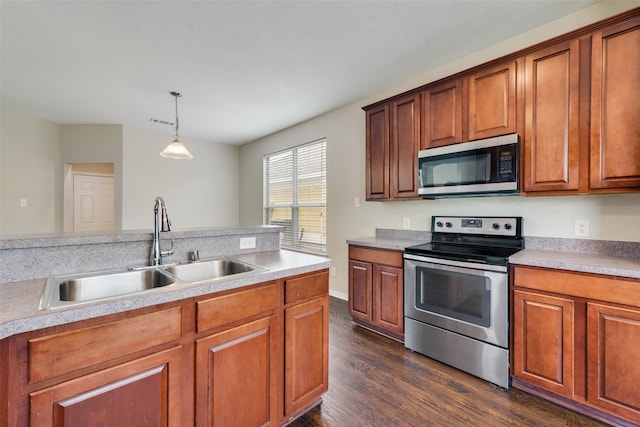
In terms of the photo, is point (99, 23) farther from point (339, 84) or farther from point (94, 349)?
point (94, 349)

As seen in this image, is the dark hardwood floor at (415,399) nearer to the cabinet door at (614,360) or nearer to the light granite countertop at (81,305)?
the cabinet door at (614,360)

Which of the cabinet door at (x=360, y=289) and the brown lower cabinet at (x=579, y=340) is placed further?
the cabinet door at (x=360, y=289)

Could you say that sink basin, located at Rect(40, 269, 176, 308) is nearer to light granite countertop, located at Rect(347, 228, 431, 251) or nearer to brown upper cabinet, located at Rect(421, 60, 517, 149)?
light granite countertop, located at Rect(347, 228, 431, 251)

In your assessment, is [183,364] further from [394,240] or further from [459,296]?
[394,240]

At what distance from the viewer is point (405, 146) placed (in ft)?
9.09

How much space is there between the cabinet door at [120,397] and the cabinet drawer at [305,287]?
58 cm

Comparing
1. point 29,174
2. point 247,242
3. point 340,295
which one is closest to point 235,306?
point 247,242

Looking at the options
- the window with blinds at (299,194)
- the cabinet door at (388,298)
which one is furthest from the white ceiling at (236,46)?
the cabinet door at (388,298)

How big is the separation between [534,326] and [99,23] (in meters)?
3.77

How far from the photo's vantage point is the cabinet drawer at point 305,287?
5.07ft

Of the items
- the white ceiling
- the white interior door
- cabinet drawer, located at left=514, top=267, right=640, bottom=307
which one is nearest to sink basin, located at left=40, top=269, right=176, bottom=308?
the white ceiling

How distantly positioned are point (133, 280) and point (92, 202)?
212 inches

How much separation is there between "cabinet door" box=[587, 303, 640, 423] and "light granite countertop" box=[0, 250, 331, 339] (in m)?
1.68

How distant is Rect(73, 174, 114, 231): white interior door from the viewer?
5301 mm
